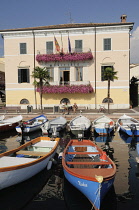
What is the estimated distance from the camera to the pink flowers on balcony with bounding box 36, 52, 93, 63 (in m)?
31.0

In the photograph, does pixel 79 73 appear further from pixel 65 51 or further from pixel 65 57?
pixel 65 51

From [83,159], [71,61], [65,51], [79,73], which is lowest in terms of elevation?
→ [83,159]

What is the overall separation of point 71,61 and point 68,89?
462 cm

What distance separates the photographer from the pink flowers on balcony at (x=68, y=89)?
30.9 meters

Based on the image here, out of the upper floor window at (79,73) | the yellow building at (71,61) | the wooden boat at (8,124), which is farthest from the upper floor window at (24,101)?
the wooden boat at (8,124)

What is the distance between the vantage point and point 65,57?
31.6 meters

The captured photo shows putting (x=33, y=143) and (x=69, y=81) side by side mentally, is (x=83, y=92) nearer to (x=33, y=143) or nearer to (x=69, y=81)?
(x=69, y=81)

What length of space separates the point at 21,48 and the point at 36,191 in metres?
28.9

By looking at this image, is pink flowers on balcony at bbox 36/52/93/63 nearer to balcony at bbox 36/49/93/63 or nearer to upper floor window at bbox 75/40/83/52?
balcony at bbox 36/49/93/63

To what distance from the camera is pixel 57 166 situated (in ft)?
34.5

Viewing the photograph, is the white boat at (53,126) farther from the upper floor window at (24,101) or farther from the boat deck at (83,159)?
the upper floor window at (24,101)

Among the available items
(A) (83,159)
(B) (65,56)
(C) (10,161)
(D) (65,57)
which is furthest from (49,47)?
(C) (10,161)

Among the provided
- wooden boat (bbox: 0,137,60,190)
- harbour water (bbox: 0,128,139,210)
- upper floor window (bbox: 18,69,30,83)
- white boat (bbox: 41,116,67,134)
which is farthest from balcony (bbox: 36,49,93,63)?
harbour water (bbox: 0,128,139,210)

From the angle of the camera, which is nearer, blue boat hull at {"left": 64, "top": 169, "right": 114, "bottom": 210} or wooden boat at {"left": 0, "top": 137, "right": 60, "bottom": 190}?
blue boat hull at {"left": 64, "top": 169, "right": 114, "bottom": 210}
